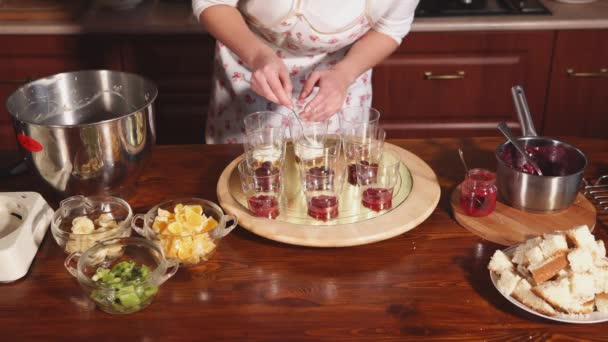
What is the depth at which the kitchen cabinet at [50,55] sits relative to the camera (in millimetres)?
2580

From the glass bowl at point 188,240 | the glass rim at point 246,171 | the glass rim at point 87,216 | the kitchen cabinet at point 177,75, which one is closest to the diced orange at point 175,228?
the glass bowl at point 188,240

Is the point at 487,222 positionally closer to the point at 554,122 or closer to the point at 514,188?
the point at 514,188

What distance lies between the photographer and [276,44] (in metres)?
1.99

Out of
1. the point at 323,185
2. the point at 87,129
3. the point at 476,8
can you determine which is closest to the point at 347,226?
the point at 323,185

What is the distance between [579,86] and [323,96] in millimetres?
1479

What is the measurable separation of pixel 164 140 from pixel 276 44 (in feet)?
3.31

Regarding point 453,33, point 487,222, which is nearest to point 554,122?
point 453,33

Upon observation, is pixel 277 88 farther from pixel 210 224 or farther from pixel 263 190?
pixel 210 224

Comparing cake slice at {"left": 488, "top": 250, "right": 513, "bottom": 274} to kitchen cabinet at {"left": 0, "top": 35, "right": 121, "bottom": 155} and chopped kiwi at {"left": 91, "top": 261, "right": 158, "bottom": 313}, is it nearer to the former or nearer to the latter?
chopped kiwi at {"left": 91, "top": 261, "right": 158, "bottom": 313}

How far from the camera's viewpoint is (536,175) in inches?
55.2

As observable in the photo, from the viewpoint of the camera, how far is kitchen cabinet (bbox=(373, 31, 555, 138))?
2576 mm

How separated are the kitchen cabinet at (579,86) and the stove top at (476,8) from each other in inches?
6.1

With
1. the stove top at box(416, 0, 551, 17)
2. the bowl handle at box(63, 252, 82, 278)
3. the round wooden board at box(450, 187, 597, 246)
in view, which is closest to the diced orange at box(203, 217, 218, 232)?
the bowl handle at box(63, 252, 82, 278)

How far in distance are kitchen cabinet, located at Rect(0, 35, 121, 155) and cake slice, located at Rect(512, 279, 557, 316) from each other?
6.12ft
